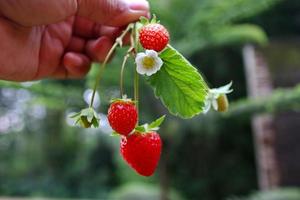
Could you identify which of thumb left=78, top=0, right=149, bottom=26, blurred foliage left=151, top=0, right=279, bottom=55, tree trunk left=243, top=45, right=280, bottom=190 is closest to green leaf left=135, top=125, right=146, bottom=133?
thumb left=78, top=0, right=149, bottom=26

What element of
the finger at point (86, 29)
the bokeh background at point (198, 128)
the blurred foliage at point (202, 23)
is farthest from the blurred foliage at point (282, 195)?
the finger at point (86, 29)

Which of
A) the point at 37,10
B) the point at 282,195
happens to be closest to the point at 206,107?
the point at 37,10

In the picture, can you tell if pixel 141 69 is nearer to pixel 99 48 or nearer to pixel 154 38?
pixel 154 38

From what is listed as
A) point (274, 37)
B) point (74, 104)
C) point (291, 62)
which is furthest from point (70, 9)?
point (274, 37)

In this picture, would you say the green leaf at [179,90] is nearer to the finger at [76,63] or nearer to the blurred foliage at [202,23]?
the finger at [76,63]

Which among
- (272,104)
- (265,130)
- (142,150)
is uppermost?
(265,130)

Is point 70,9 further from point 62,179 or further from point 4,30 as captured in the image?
point 62,179
